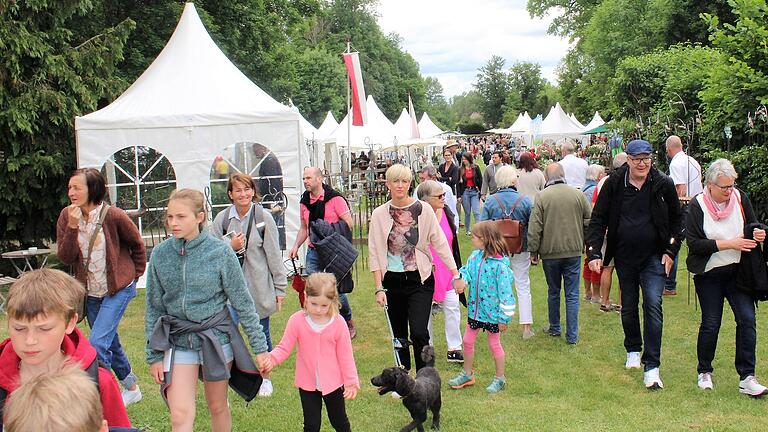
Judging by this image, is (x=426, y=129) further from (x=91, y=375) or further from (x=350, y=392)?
(x=91, y=375)

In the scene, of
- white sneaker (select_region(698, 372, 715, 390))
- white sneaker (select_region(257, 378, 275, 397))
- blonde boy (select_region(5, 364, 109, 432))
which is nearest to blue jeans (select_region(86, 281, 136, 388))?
white sneaker (select_region(257, 378, 275, 397))

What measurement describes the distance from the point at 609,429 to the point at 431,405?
130 centimetres

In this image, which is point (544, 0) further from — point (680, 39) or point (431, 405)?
point (431, 405)

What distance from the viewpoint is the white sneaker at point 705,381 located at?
5.96 metres

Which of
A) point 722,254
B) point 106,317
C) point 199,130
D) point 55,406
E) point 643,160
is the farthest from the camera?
point 199,130

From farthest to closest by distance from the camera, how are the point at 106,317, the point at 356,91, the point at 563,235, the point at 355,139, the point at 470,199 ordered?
1. the point at 355,139
2. the point at 470,199
3. the point at 356,91
4. the point at 563,235
5. the point at 106,317

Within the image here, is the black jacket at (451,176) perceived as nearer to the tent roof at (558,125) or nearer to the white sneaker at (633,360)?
the white sneaker at (633,360)

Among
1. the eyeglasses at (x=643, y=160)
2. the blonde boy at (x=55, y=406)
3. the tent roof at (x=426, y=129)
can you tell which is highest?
the tent roof at (x=426, y=129)

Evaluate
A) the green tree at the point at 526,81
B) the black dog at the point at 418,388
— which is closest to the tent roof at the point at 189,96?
→ the black dog at the point at 418,388

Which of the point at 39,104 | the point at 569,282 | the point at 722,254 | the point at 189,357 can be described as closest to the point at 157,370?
the point at 189,357

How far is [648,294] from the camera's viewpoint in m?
6.00

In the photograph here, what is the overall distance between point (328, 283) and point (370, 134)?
2219cm

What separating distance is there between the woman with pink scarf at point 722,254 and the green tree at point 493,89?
10200 cm

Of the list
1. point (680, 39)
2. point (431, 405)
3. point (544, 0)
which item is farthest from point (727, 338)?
point (544, 0)
